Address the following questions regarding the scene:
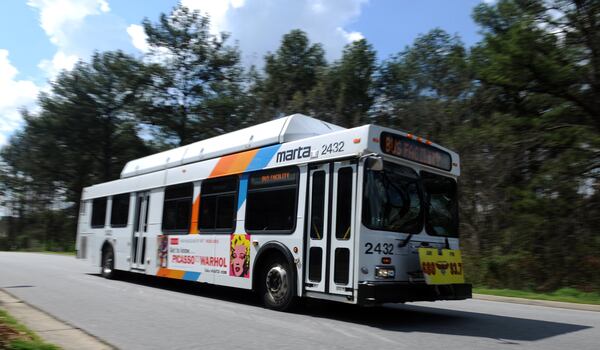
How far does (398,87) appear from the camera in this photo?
34.3 meters

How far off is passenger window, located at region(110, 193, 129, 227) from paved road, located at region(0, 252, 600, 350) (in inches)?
127

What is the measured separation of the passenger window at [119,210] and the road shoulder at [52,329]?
5781mm

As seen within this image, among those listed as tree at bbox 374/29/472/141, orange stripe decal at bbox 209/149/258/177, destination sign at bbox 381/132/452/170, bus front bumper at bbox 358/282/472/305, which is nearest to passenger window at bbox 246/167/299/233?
orange stripe decal at bbox 209/149/258/177

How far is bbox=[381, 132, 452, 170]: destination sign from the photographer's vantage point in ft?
26.5

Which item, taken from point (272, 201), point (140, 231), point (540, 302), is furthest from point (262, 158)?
point (540, 302)

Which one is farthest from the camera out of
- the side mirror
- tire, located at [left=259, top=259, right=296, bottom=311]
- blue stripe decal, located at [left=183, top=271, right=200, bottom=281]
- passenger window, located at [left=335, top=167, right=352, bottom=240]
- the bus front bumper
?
blue stripe decal, located at [left=183, top=271, right=200, bottom=281]

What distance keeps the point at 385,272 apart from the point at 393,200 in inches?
44.4

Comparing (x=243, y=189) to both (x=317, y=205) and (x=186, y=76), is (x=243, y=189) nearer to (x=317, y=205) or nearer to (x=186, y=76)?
(x=317, y=205)

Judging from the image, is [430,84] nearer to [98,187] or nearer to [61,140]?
[98,187]

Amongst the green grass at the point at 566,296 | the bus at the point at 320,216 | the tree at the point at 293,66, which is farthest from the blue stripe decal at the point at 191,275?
the tree at the point at 293,66

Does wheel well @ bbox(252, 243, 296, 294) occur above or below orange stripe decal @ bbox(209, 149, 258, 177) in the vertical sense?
below

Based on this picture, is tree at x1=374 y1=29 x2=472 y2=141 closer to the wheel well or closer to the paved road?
the paved road

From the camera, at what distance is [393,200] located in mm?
8078

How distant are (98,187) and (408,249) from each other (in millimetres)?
12420
